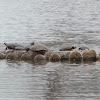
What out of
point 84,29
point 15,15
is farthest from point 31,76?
point 15,15

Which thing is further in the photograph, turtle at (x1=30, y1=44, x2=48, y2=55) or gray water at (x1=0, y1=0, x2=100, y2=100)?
turtle at (x1=30, y1=44, x2=48, y2=55)

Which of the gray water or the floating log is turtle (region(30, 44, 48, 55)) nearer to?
the floating log

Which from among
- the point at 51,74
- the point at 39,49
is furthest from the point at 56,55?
the point at 51,74

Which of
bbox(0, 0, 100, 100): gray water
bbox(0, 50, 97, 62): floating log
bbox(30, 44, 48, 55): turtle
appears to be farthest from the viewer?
bbox(30, 44, 48, 55): turtle

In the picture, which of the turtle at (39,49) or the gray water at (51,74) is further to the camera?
the turtle at (39,49)

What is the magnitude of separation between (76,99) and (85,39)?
1502cm

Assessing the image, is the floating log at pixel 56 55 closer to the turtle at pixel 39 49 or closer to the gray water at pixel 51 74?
the turtle at pixel 39 49

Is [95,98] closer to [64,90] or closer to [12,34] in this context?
[64,90]

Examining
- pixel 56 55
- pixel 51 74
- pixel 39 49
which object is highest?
pixel 39 49

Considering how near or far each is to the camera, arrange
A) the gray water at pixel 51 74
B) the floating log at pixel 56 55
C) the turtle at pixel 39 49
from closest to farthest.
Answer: the gray water at pixel 51 74
the floating log at pixel 56 55
the turtle at pixel 39 49

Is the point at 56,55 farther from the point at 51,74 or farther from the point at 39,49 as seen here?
the point at 51,74

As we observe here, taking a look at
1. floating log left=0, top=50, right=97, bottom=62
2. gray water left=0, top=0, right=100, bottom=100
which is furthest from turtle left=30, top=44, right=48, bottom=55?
gray water left=0, top=0, right=100, bottom=100

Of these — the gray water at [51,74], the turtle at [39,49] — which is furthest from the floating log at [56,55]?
the gray water at [51,74]

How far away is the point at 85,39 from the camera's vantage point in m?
29.0
